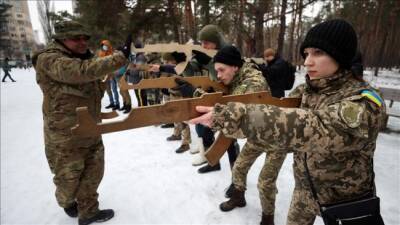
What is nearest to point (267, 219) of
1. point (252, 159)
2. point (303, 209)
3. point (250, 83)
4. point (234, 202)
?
point (234, 202)

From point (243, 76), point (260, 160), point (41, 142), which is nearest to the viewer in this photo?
point (243, 76)

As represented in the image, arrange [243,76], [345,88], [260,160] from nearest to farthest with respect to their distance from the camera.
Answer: [345,88] → [243,76] → [260,160]

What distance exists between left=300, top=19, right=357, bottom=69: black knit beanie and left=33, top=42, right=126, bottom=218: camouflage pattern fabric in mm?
1527

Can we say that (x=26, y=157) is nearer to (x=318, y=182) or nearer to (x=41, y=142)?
(x=41, y=142)

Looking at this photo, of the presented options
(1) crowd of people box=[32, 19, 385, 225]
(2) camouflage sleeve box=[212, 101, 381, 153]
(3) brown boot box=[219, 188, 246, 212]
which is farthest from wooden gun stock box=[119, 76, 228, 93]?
(3) brown boot box=[219, 188, 246, 212]

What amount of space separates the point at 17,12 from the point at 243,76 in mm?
110755

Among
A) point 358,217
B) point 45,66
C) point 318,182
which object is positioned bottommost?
point 358,217

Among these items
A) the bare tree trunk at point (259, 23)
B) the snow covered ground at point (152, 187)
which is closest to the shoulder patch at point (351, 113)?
the snow covered ground at point (152, 187)

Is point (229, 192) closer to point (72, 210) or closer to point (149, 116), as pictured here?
point (72, 210)

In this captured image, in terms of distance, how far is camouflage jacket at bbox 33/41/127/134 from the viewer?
6.45ft

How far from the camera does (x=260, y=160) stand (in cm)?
404

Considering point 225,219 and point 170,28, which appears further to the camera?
point 170,28

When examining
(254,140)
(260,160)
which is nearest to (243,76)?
(254,140)

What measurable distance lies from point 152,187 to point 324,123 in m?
2.82
